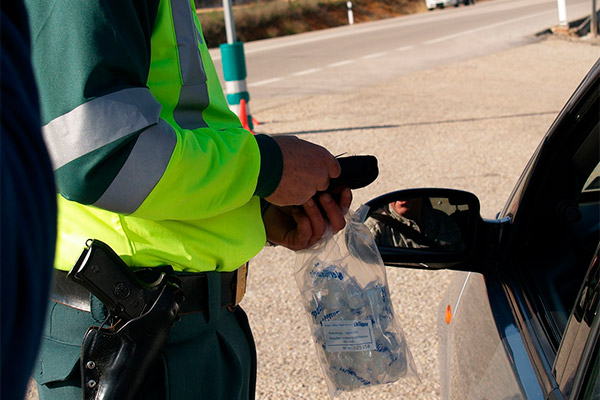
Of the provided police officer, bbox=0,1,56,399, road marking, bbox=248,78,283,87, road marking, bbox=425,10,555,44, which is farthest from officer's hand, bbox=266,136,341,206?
road marking, bbox=425,10,555,44

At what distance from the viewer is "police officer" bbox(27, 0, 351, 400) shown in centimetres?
125

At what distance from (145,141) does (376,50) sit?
16992 millimetres

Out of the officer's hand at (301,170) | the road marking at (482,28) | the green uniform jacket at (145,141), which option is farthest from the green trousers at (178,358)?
the road marking at (482,28)

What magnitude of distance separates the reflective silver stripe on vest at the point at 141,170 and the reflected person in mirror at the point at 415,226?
945mm

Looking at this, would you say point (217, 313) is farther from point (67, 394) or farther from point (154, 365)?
point (67, 394)

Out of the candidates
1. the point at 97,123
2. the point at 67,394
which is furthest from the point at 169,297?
the point at 97,123

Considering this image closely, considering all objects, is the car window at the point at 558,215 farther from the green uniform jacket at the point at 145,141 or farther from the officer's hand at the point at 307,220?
the green uniform jacket at the point at 145,141

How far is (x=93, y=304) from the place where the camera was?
4.85ft

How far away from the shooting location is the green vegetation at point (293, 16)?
3206cm

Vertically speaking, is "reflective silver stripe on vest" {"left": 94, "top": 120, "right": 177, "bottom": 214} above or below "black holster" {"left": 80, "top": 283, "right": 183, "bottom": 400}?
above

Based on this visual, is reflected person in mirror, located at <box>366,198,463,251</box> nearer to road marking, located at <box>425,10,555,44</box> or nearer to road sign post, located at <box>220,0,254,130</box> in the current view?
road sign post, located at <box>220,0,254,130</box>

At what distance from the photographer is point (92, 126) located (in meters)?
1.26

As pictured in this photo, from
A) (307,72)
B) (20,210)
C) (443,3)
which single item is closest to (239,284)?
(20,210)

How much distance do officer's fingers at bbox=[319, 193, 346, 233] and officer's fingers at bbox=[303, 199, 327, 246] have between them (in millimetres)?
17
